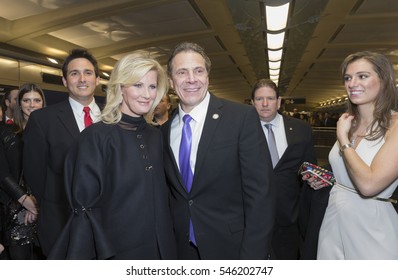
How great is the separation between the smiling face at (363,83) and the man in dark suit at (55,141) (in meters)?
1.79

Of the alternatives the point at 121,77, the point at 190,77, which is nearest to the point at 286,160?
the point at 190,77

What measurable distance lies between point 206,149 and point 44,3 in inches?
216

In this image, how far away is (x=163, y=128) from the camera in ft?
7.07

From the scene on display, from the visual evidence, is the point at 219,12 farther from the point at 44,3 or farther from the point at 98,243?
the point at 98,243

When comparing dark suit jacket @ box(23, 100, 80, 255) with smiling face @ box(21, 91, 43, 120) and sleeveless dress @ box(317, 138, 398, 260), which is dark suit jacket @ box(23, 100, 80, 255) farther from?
sleeveless dress @ box(317, 138, 398, 260)

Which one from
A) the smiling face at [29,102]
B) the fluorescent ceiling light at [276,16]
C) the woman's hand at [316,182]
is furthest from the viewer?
the fluorescent ceiling light at [276,16]

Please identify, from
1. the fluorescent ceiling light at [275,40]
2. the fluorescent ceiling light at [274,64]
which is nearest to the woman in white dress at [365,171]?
the fluorescent ceiling light at [275,40]

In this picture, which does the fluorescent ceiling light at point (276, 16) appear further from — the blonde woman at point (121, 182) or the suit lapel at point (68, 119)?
the blonde woman at point (121, 182)

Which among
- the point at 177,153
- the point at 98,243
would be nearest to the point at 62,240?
the point at 98,243

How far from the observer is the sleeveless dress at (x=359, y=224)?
1905mm

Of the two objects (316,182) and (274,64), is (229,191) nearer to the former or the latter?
(316,182)

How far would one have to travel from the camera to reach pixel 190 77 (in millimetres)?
1906

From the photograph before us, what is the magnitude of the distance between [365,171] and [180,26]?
6873mm

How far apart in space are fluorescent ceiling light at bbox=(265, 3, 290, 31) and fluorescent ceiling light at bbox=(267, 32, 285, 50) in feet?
2.49
